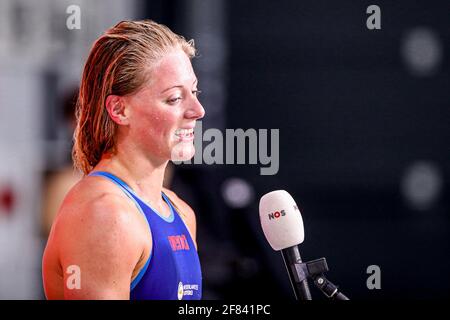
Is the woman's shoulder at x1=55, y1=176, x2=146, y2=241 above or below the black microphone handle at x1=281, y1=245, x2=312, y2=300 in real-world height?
above

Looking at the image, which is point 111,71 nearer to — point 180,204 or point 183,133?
point 183,133

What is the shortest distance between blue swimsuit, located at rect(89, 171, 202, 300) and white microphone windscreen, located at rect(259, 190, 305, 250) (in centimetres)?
26

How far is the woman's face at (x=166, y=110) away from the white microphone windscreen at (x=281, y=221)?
317mm

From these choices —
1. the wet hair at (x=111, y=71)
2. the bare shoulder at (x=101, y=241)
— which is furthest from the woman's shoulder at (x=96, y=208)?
the wet hair at (x=111, y=71)

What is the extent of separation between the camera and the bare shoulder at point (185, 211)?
8.18 ft

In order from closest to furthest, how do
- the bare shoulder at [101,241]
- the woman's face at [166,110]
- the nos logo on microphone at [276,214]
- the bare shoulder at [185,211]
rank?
the bare shoulder at [101,241] < the nos logo on microphone at [276,214] < the woman's face at [166,110] < the bare shoulder at [185,211]

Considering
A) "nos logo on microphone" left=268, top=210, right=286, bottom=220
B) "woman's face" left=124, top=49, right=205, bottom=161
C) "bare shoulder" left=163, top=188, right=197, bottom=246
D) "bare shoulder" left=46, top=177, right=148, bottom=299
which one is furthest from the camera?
"bare shoulder" left=163, top=188, right=197, bottom=246

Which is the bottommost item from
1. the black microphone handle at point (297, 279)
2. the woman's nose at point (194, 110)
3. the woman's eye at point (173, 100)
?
the black microphone handle at point (297, 279)

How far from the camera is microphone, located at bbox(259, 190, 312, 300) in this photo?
2025 millimetres

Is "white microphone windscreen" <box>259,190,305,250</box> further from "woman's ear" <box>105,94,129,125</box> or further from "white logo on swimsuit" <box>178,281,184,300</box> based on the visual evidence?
"woman's ear" <box>105,94,129,125</box>

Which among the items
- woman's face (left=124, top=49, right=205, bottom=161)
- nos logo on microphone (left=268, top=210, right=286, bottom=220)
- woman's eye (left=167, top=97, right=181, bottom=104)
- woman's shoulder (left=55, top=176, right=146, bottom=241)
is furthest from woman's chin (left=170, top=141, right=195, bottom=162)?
nos logo on microphone (left=268, top=210, right=286, bottom=220)

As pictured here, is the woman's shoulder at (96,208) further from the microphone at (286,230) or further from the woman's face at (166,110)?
the microphone at (286,230)
